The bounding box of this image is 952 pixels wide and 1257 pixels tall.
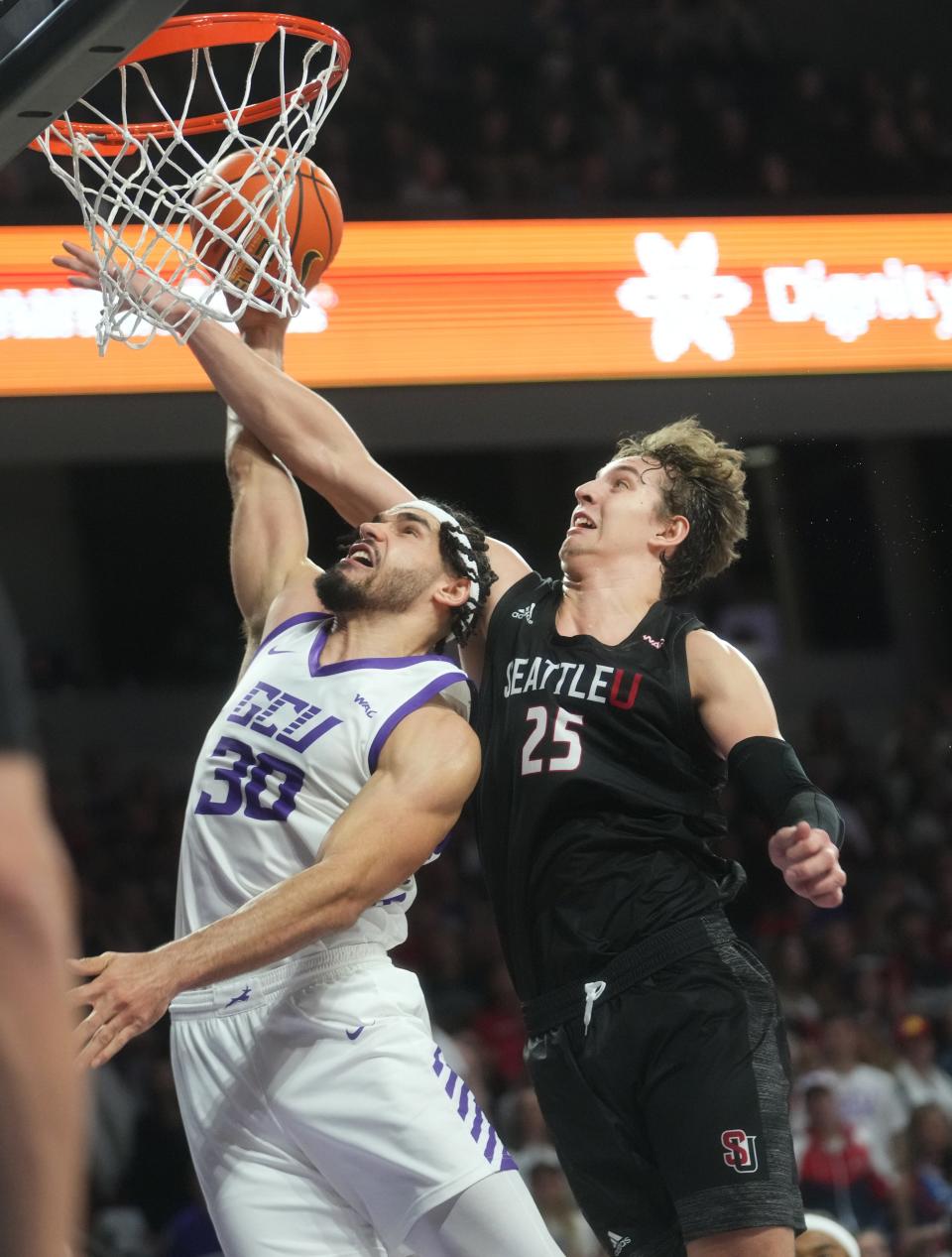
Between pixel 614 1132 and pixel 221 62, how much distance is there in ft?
24.1

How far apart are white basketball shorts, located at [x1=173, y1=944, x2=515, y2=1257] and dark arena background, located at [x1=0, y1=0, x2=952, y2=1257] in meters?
2.64

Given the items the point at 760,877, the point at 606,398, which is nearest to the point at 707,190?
the point at 760,877

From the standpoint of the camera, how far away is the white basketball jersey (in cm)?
329

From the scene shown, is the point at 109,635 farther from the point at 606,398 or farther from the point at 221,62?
the point at 606,398

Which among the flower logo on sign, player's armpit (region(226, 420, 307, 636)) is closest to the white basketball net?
player's armpit (region(226, 420, 307, 636))

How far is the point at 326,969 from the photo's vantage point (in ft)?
10.5

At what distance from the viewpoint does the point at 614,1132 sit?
3.37 meters

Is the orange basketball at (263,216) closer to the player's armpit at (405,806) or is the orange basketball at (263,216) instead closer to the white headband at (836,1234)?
the player's armpit at (405,806)

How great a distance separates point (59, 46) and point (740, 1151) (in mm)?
2316

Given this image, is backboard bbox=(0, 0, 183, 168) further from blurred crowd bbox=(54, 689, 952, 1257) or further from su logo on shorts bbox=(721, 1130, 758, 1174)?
blurred crowd bbox=(54, 689, 952, 1257)

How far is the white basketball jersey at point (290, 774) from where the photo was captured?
329 cm

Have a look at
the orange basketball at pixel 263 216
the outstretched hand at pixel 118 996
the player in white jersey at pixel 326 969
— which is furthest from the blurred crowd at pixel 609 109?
the outstretched hand at pixel 118 996

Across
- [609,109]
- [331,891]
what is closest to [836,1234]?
[331,891]

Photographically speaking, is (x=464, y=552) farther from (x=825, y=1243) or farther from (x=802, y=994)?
(x=802, y=994)
